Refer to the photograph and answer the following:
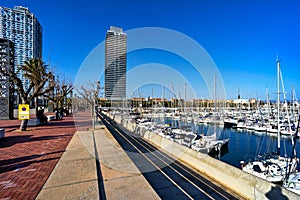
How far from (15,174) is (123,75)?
21231mm

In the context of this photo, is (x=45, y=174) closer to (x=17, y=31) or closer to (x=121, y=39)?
(x=121, y=39)

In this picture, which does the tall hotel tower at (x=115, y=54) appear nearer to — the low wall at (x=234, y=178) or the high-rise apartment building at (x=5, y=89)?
the high-rise apartment building at (x=5, y=89)

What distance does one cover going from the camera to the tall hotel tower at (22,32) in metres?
42.5

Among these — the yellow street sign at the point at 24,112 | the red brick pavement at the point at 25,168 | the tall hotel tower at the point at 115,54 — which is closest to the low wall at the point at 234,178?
the red brick pavement at the point at 25,168

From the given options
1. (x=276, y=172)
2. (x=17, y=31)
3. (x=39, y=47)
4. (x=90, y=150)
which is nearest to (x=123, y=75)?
(x=90, y=150)

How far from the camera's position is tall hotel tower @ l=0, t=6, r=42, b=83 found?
1674 inches

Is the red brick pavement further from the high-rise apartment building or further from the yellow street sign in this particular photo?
the high-rise apartment building

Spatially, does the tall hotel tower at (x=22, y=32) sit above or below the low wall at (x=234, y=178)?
above

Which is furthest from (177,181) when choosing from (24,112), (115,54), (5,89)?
(5,89)

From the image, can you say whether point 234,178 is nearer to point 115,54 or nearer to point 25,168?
point 25,168

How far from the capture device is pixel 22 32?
44.2 metres

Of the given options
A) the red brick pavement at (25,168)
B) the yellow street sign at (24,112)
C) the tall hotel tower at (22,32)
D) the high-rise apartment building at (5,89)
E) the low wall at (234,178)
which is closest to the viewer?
the red brick pavement at (25,168)

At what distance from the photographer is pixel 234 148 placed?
62.4 ft

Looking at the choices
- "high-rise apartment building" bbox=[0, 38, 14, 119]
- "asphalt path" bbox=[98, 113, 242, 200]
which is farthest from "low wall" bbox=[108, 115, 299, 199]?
"high-rise apartment building" bbox=[0, 38, 14, 119]
